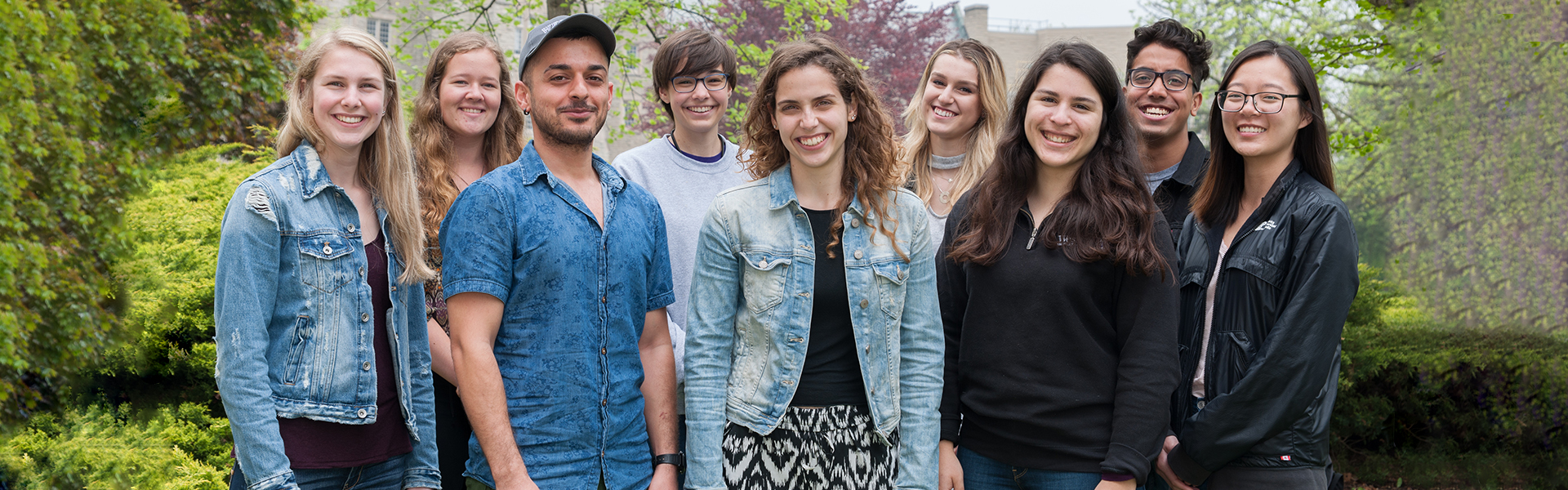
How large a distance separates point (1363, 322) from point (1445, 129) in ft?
9.01

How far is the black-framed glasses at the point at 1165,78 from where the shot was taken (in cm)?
371

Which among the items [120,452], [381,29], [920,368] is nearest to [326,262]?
[920,368]

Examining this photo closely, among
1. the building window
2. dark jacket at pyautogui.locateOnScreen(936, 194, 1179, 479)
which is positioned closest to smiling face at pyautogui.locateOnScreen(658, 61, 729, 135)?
dark jacket at pyautogui.locateOnScreen(936, 194, 1179, 479)

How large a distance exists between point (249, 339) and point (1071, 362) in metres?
2.15

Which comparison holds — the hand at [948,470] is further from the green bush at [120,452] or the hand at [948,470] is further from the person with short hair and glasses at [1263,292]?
the green bush at [120,452]

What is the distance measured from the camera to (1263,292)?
2701mm

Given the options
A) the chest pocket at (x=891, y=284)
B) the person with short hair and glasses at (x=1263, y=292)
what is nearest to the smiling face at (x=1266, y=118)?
the person with short hair and glasses at (x=1263, y=292)

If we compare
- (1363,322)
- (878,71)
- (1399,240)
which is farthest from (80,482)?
(878,71)

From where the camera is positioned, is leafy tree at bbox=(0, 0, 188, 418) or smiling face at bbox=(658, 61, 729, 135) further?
leafy tree at bbox=(0, 0, 188, 418)

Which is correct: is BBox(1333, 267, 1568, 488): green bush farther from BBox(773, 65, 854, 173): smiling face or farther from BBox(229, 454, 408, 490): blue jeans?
BBox(229, 454, 408, 490): blue jeans

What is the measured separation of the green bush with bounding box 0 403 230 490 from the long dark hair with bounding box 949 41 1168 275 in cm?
398

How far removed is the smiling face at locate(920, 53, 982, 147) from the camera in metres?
3.79

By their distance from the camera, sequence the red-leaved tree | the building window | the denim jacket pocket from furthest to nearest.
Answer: the building window, the red-leaved tree, the denim jacket pocket

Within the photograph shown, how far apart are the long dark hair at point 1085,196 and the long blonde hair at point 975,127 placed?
75cm
